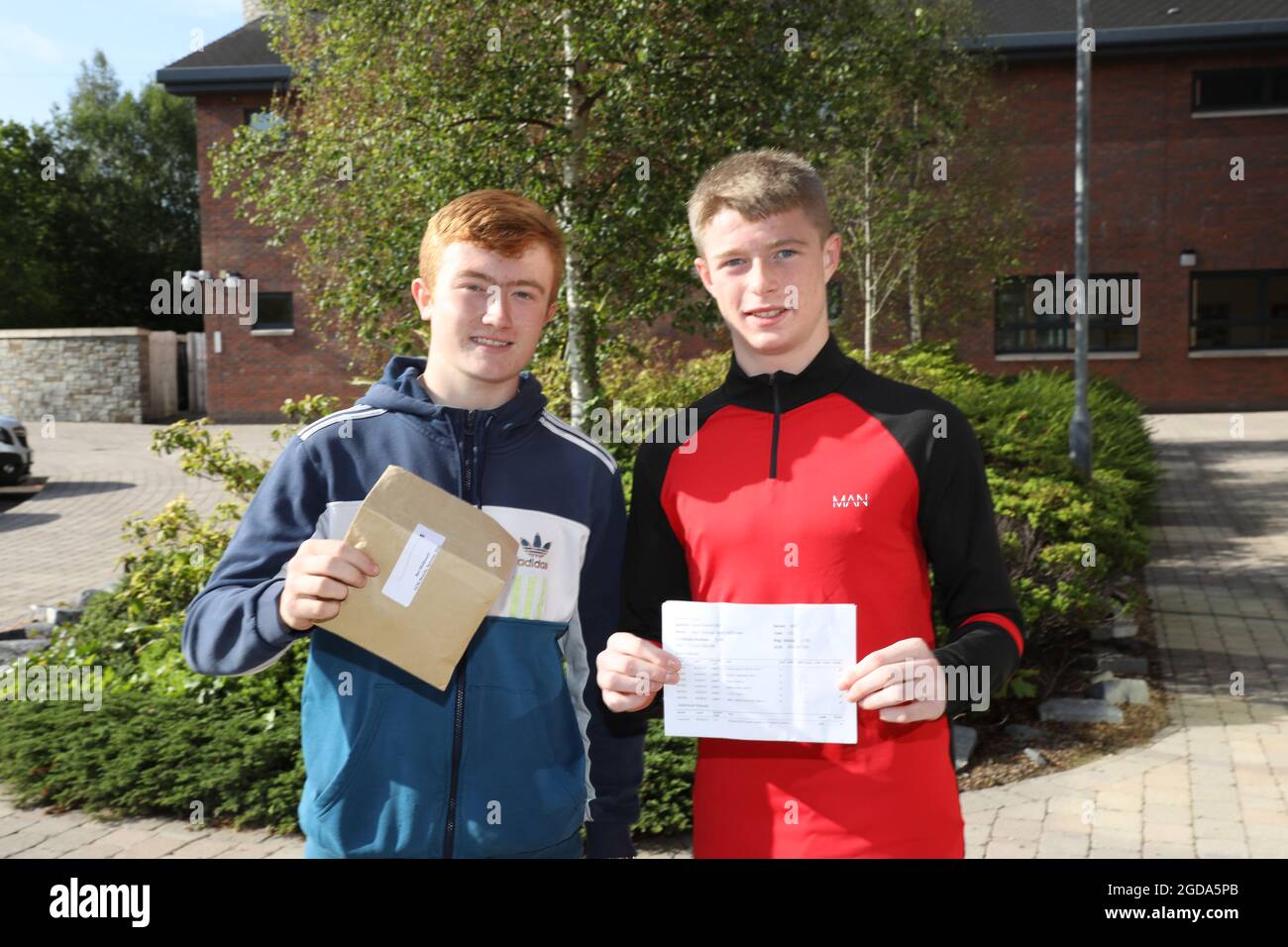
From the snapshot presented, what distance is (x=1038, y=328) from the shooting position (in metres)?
28.9

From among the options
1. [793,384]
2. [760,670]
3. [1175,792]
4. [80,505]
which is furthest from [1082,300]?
[80,505]

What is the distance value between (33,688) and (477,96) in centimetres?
481

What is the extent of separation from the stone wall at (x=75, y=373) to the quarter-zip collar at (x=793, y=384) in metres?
30.1

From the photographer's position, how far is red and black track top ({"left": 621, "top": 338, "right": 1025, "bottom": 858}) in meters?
2.45

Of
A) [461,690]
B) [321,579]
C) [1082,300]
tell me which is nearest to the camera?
[321,579]

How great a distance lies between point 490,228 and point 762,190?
583mm

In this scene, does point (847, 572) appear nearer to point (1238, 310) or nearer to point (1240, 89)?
point (1238, 310)

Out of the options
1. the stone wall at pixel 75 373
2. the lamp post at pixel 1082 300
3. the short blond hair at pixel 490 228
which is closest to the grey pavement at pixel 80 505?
the stone wall at pixel 75 373

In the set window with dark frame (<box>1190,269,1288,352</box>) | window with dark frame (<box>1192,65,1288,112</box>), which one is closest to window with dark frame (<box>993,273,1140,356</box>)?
window with dark frame (<box>1190,269,1288,352</box>)

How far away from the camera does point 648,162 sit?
29.4 feet

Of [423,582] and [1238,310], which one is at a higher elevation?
[1238,310]

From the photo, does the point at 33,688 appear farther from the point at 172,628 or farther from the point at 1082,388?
the point at 1082,388

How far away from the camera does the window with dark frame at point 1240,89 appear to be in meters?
27.8

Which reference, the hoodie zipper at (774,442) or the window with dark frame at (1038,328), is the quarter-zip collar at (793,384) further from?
the window with dark frame at (1038,328)
